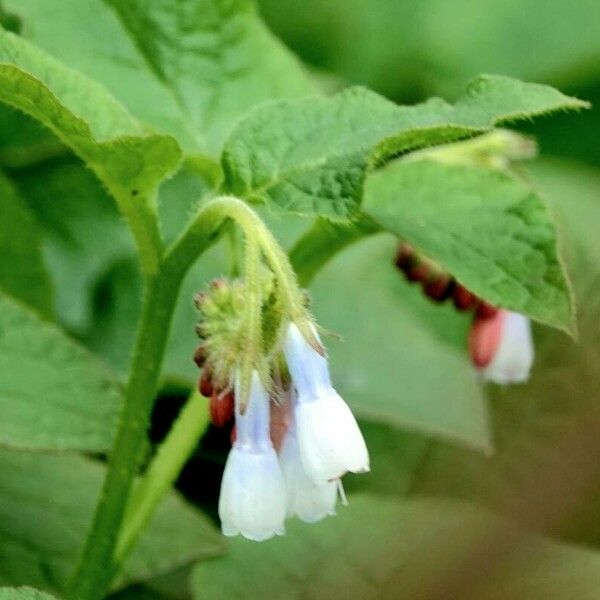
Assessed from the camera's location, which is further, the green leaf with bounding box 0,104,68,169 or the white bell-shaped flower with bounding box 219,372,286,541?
the green leaf with bounding box 0,104,68,169

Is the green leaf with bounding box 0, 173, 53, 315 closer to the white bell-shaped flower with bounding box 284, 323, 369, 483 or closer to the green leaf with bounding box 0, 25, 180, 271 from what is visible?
the green leaf with bounding box 0, 25, 180, 271

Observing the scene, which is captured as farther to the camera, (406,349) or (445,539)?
(406,349)

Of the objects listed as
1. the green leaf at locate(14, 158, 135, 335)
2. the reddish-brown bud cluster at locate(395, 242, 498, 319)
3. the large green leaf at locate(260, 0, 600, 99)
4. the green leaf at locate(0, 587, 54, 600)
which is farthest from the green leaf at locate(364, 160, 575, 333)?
the large green leaf at locate(260, 0, 600, 99)

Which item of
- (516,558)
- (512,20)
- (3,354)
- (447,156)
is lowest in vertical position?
(512,20)

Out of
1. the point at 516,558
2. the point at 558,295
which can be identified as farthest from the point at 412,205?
the point at 516,558

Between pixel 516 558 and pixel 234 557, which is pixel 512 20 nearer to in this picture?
pixel 234 557

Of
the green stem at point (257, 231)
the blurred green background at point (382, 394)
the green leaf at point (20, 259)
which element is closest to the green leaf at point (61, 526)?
the blurred green background at point (382, 394)
